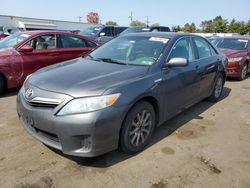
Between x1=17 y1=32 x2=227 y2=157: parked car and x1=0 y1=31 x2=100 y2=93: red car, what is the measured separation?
223 centimetres

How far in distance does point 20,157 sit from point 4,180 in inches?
17.7

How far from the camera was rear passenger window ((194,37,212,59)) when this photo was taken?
15.1 ft

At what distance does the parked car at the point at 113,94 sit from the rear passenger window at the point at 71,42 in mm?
2482

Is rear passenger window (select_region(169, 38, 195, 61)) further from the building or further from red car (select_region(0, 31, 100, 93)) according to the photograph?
the building

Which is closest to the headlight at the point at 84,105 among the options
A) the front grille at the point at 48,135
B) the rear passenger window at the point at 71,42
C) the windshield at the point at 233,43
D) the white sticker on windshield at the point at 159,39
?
the front grille at the point at 48,135

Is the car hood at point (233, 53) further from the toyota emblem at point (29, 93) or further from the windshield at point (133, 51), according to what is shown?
the toyota emblem at point (29, 93)

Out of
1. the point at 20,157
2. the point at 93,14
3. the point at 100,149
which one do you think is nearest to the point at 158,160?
the point at 100,149

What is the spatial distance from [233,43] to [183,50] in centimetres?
573

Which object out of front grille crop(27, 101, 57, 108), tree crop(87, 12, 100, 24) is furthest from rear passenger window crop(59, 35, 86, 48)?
tree crop(87, 12, 100, 24)

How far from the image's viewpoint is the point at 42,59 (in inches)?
237

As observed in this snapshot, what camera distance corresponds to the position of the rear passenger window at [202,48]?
460 cm

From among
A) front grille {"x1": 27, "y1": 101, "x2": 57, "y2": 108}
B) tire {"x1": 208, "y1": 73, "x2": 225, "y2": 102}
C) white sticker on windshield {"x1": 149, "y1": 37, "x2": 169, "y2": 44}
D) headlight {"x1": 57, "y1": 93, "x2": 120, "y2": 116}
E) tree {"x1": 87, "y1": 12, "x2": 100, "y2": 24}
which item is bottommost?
tire {"x1": 208, "y1": 73, "x2": 225, "y2": 102}

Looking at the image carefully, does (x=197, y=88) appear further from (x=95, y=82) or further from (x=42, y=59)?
(x=42, y=59)

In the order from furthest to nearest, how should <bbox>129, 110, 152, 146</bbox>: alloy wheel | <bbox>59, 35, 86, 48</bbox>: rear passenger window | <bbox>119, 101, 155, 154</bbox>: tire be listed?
<bbox>59, 35, 86, 48</bbox>: rear passenger window, <bbox>129, 110, 152, 146</bbox>: alloy wheel, <bbox>119, 101, 155, 154</bbox>: tire
